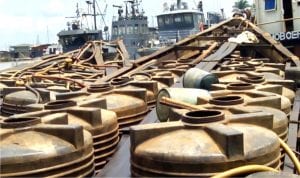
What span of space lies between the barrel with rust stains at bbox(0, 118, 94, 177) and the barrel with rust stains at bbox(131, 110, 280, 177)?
0.34 m

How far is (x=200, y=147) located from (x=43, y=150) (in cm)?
95

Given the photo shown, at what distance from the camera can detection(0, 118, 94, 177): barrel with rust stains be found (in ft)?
8.56

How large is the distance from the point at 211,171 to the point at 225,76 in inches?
128

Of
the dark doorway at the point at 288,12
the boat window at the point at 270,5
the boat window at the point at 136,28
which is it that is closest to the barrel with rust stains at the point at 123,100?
the boat window at the point at 270,5

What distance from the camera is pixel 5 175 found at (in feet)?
8.48

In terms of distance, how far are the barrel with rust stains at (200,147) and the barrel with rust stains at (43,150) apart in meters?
0.34

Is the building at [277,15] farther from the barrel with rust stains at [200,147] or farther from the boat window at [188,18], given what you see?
the boat window at [188,18]

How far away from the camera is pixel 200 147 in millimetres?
2627

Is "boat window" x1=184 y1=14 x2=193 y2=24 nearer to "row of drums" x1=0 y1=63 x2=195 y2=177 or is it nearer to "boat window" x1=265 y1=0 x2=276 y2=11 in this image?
"boat window" x1=265 y1=0 x2=276 y2=11

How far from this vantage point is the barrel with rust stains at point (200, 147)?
2.56 metres

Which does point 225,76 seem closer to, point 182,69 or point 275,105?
point 182,69

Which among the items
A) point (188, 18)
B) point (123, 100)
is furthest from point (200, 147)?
point (188, 18)

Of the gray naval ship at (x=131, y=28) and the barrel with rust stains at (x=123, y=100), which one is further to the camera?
the gray naval ship at (x=131, y=28)

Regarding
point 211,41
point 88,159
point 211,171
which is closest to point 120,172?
point 88,159
